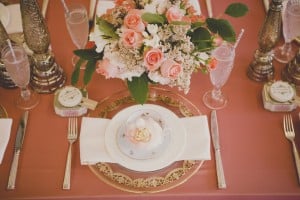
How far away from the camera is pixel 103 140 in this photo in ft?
4.05

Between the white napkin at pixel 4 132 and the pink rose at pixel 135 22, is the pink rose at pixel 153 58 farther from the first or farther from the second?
the white napkin at pixel 4 132

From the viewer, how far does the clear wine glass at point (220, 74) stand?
1.26 metres

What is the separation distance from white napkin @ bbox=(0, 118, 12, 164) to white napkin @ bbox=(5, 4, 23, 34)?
40 centimetres

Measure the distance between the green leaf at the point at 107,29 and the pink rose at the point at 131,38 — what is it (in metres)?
0.06

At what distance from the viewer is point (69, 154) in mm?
1222

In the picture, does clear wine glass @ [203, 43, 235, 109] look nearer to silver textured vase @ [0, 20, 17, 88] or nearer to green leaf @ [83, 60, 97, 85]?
green leaf @ [83, 60, 97, 85]

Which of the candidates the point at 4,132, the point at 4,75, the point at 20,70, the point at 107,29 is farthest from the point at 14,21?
the point at 107,29

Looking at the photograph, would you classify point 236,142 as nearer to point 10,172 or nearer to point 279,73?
point 279,73

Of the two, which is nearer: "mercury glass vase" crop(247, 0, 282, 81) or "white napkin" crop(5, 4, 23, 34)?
"mercury glass vase" crop(247, 0, 282, 81)

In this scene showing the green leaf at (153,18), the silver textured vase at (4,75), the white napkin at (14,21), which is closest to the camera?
the green leaf at (153,18)

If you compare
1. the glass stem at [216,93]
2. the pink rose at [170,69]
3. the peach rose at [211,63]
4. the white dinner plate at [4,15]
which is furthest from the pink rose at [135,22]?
the white dinner plate at [4,15]

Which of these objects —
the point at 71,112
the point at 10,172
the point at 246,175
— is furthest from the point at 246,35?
the point at 10,172

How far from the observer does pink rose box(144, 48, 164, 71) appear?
1015 millimetres

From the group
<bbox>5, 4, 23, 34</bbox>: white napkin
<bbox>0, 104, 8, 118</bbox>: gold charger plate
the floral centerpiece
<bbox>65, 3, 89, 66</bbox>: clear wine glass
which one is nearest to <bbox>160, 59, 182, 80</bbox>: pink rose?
the floral centerpiece
